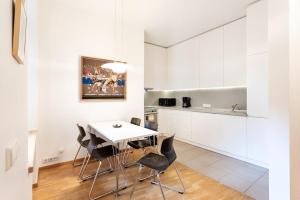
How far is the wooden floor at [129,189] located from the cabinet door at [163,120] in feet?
6.50

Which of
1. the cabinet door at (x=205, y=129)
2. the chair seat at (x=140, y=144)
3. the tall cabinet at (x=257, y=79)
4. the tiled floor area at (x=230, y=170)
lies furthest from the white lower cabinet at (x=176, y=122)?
the chair seat at (x=140, y=144)

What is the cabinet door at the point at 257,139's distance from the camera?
2533mm

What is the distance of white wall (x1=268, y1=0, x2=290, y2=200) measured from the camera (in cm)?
146

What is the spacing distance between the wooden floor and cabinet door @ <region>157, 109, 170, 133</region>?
1.98m

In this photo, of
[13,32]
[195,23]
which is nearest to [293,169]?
[13,32]

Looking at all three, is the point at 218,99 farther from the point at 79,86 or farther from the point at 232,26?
the point at 79,86

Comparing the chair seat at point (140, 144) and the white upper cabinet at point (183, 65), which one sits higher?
the white upper cabinet at point (183, 65)

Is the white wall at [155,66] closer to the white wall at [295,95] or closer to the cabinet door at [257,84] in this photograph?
the cabinet door at [257,84]

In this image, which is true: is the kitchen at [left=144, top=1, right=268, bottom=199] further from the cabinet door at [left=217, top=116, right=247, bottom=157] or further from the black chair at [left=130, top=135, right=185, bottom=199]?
the black chair at [left=130, top=135, right=185, bottom=199]

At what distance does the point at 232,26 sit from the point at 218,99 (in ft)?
5.58

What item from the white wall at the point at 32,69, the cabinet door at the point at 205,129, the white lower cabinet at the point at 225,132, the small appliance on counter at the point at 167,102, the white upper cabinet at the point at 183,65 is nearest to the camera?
the white wall at the point at 32,69

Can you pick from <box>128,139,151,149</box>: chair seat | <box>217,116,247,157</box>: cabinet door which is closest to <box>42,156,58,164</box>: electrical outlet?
<box>128,139,151,149</box>: chair seat

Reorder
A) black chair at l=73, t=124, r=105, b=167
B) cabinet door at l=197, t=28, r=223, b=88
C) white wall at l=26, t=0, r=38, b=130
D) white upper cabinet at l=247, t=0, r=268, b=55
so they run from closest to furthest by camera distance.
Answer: white wall at l=26, t=0, r=38, b=130 → black chair at l=73, t=124, r=105, b=167 → white upper cabinet at l=247, t=0, r=268, b=55 → cabinet door at l=197, t=28, r=223, b=88

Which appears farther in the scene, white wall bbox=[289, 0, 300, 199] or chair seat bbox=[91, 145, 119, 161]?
chair seat bbox=[91, 145, 119, 161]
